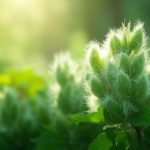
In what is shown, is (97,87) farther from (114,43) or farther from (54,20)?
(54,20)

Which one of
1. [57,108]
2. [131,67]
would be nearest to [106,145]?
[131,67]

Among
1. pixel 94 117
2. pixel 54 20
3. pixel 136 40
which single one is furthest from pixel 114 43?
pixel 54 20

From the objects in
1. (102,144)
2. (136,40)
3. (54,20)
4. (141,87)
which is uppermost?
(54,20)

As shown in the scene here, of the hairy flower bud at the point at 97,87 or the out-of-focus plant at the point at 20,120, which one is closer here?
the hairy flower bud at the point at 97,87

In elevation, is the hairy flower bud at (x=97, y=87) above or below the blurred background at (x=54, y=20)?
below

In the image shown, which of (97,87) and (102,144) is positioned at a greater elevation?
(97,87)

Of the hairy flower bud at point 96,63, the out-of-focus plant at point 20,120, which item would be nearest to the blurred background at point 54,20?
the out-of-focus plant at point 20,120

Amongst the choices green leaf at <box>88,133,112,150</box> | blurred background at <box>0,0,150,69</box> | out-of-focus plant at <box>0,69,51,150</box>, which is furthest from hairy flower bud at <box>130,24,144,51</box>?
blurred background at <box>0,0,150,69</box>

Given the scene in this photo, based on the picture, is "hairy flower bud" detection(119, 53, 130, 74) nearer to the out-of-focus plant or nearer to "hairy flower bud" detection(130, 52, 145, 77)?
"hairy flower bud" detection(130, 52, 145, 77)

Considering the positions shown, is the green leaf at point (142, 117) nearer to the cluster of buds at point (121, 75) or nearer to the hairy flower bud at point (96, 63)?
the cluster of buds at point (121, 75)

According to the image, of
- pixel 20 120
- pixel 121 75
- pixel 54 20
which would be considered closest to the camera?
pixel 121 75
